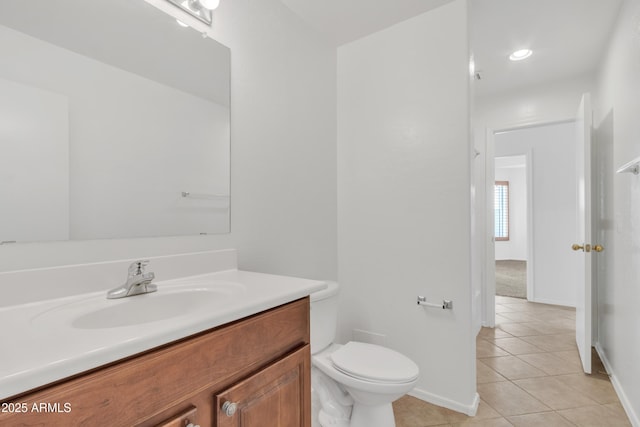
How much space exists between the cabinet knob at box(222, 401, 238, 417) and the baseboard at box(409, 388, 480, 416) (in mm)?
1543

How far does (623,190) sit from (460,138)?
3.41ft

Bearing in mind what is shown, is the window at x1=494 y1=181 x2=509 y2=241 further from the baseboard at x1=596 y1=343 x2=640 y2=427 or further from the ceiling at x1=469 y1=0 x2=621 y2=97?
the baseboard at x1=596 y1=343 x2=640 y2=427

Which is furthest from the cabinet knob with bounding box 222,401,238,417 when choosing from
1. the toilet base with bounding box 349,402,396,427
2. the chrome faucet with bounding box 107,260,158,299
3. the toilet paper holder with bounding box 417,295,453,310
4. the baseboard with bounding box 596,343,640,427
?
the baseboard with bounding box 596,343,640,427

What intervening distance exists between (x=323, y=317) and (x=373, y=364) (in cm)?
32

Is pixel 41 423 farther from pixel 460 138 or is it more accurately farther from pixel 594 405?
pixel 594 405

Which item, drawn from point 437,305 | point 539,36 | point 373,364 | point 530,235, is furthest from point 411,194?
point 530,235

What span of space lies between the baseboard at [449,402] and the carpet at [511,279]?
3209 millimetres

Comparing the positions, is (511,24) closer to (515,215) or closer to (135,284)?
(135,284)

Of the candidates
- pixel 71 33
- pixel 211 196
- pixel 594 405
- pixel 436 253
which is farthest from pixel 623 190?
pixel 71 33

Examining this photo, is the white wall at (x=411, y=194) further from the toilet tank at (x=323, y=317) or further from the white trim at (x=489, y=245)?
the white trim at (x=489, y=245)

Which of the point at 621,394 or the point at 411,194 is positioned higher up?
the point at 411,194

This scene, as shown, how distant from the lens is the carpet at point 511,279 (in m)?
4.57

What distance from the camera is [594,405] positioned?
1825 millimetres

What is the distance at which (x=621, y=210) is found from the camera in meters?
1.88
